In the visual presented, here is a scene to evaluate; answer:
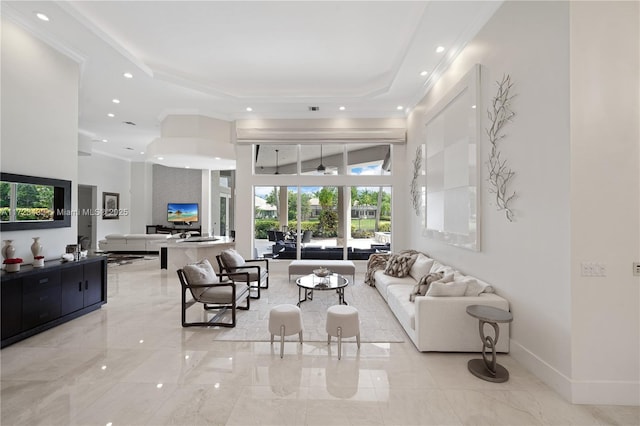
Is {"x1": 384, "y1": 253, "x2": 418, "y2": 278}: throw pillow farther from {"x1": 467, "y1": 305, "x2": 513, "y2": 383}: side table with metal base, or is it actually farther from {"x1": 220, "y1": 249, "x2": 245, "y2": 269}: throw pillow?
{"x1": 220, "y1": 249, "x2": 245, "y2": 269}: throw pillow

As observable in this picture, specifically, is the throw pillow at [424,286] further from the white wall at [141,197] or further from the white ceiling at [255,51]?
the white wall at [141,197]

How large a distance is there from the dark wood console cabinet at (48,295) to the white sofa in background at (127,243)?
241 inches

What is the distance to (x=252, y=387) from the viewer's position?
2.63 meters

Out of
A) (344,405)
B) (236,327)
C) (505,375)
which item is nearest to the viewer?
(344,405)

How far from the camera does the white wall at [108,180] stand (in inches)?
418

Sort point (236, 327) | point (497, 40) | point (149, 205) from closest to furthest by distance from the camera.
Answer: point (497, 40)
point (236, 327)
point (149, 205)

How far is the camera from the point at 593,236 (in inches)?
95.3

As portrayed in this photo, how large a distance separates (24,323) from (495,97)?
620 centimetres

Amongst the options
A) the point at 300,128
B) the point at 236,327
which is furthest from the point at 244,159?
the point at 236,327

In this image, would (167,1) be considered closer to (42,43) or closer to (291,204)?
(42,43)

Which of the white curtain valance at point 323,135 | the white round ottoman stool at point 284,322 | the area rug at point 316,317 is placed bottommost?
the area rug at point 316,317

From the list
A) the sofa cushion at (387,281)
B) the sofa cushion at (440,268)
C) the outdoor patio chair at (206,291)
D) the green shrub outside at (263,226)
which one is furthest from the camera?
the green shrub outside at (263,226)

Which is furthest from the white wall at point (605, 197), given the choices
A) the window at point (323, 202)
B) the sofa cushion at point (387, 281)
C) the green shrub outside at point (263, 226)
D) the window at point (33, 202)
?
the green shrub outside at point (263, 226)

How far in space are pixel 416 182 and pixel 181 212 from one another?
10.2 meters
